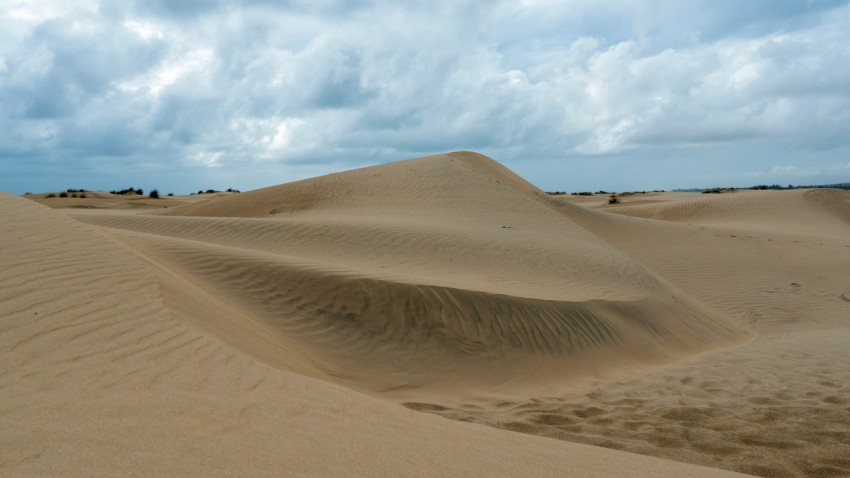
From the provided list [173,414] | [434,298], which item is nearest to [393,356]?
[434,298]

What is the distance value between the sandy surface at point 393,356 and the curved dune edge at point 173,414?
2 centimetres

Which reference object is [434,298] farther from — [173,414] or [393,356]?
[173,414]

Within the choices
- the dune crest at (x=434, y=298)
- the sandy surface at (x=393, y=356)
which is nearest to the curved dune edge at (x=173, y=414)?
the sandy surface at (x=393, y=356)

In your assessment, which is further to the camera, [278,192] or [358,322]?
[278,192]

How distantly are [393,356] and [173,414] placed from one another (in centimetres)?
422

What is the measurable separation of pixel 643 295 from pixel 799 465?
279 inches

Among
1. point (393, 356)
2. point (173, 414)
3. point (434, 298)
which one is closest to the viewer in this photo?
point (173, 414)

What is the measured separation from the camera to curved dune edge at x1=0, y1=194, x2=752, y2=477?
3.26m

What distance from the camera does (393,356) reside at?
7.87m

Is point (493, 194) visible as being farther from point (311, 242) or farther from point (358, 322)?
point (358, 322)

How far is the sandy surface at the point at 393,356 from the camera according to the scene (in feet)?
12.1

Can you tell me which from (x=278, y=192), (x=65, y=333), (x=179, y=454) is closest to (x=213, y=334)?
(x=65, y=333)

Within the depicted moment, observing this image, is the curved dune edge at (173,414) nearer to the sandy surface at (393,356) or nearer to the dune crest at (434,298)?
the sandy surface at (393,356)

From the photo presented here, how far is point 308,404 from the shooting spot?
4.49m
